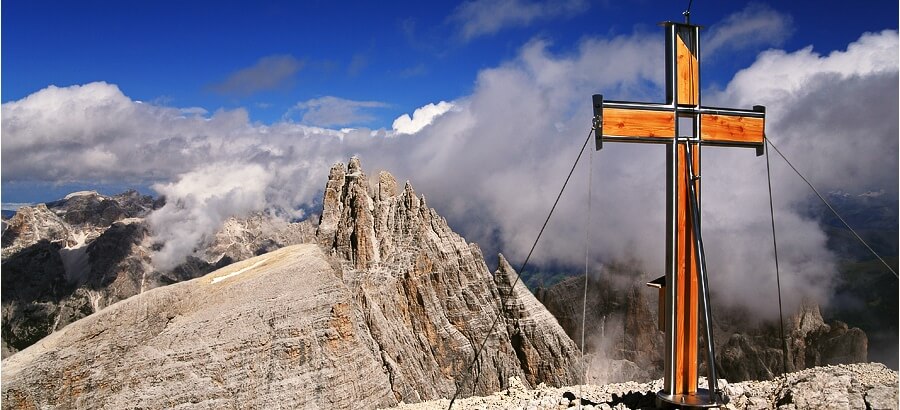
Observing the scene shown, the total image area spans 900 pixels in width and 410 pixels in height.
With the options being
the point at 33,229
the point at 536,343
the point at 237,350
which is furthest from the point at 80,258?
the point at 237,350

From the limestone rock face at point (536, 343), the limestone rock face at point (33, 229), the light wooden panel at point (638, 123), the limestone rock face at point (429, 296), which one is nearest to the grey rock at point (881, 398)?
the light wooden panel at point (638, 123)

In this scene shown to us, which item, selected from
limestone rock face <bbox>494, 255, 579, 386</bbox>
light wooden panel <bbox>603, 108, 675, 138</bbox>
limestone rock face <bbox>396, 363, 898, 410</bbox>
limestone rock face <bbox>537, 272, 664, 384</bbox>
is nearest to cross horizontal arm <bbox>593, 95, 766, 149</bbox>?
light wooden panel <bbox>603, 108, 675, 138</bbox>

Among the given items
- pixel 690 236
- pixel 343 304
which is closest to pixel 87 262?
pixel 343 304

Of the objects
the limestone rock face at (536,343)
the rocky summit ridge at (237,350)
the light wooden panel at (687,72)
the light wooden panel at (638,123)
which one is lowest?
the limestone rock face at (536,343)

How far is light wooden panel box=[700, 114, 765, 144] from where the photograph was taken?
7.80 metres

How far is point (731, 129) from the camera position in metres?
7.94

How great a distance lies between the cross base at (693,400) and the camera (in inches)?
288

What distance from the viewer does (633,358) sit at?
49.1m

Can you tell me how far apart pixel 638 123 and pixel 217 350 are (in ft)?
46.7

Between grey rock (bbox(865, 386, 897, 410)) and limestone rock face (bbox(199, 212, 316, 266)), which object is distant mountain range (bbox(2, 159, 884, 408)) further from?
limestone rock face (bbox(199, 212, 316, 266))

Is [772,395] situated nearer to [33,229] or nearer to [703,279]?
[703,279]

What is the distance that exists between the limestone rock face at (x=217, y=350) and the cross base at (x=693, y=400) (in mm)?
13578

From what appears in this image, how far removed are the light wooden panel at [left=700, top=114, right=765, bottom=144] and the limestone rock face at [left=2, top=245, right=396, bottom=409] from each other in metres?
14.6

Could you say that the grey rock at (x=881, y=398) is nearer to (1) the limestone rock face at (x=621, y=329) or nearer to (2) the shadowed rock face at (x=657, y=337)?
(2) the shadowed rock face at (x=657, y=337)
